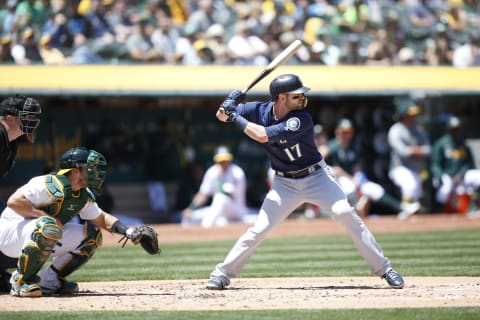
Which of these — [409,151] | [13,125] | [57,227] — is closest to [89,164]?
[57,227]

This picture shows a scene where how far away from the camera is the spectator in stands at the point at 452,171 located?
15.4 m

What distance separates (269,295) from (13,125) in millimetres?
2293

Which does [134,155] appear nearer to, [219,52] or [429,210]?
[219,52]

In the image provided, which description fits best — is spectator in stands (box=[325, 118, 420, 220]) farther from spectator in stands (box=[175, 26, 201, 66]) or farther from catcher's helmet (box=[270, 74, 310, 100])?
catcher's helmet (box=[270, 74, 310, 100])

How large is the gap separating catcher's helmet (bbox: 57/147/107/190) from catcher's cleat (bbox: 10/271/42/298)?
0.81 metres

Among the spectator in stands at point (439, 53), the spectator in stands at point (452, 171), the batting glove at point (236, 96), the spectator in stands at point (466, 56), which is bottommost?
the spectator in stands at point (452, 171)

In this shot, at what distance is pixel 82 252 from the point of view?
6656 millimetres

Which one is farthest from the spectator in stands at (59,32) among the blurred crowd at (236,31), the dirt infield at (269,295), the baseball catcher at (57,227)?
the baseball catcher at (57,227)

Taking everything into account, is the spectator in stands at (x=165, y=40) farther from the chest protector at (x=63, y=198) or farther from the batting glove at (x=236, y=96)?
the chest protector at (x=63, y=198)

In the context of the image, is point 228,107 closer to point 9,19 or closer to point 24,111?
point 24,111

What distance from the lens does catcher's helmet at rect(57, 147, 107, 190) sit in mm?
6383

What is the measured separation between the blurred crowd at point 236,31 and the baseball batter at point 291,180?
7.47m

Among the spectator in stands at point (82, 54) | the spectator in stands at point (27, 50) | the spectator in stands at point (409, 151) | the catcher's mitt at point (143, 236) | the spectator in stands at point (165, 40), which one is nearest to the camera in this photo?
the catcher's mitt at point (143, 236)

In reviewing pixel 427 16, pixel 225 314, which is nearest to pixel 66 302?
pixel 225 314
